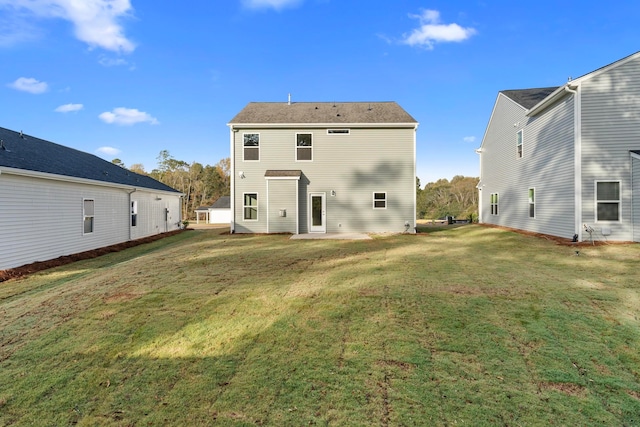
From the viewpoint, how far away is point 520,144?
15.1m

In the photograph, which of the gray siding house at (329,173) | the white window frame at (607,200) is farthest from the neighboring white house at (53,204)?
the white window frame at (607,200)

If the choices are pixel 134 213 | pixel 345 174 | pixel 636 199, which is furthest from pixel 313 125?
pixel 636 199

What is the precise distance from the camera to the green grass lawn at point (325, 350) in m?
2.40

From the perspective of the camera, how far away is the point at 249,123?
15.2 metres

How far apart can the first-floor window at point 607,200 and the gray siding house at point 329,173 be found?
23.6 ft

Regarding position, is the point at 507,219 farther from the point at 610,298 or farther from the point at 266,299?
the point at 266,299

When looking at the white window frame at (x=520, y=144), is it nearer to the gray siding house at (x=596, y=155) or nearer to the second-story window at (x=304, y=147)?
the gray siding house at (x=596, y=155)

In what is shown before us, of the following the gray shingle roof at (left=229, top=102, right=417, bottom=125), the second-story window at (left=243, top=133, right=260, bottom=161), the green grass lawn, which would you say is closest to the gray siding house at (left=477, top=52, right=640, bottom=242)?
the green grass lawn

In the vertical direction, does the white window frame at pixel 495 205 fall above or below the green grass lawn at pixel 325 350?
above

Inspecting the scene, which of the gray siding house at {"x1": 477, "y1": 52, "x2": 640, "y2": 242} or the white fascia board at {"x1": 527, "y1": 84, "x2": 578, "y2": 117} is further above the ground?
the white fascia board at {"x1": 527, "y1": 84, "x2": 578, "y2": 117}

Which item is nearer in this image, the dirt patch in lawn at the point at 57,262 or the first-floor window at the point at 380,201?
the dirt patch in lawn at the point at 57,262

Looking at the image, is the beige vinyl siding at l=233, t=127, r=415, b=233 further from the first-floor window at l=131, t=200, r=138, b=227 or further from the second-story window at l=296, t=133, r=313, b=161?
the first-floor window at l=131, t=200, r=138, b=227

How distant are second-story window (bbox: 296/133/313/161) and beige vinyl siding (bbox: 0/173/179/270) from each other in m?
9.25

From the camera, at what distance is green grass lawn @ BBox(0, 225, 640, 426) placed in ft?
7.86
